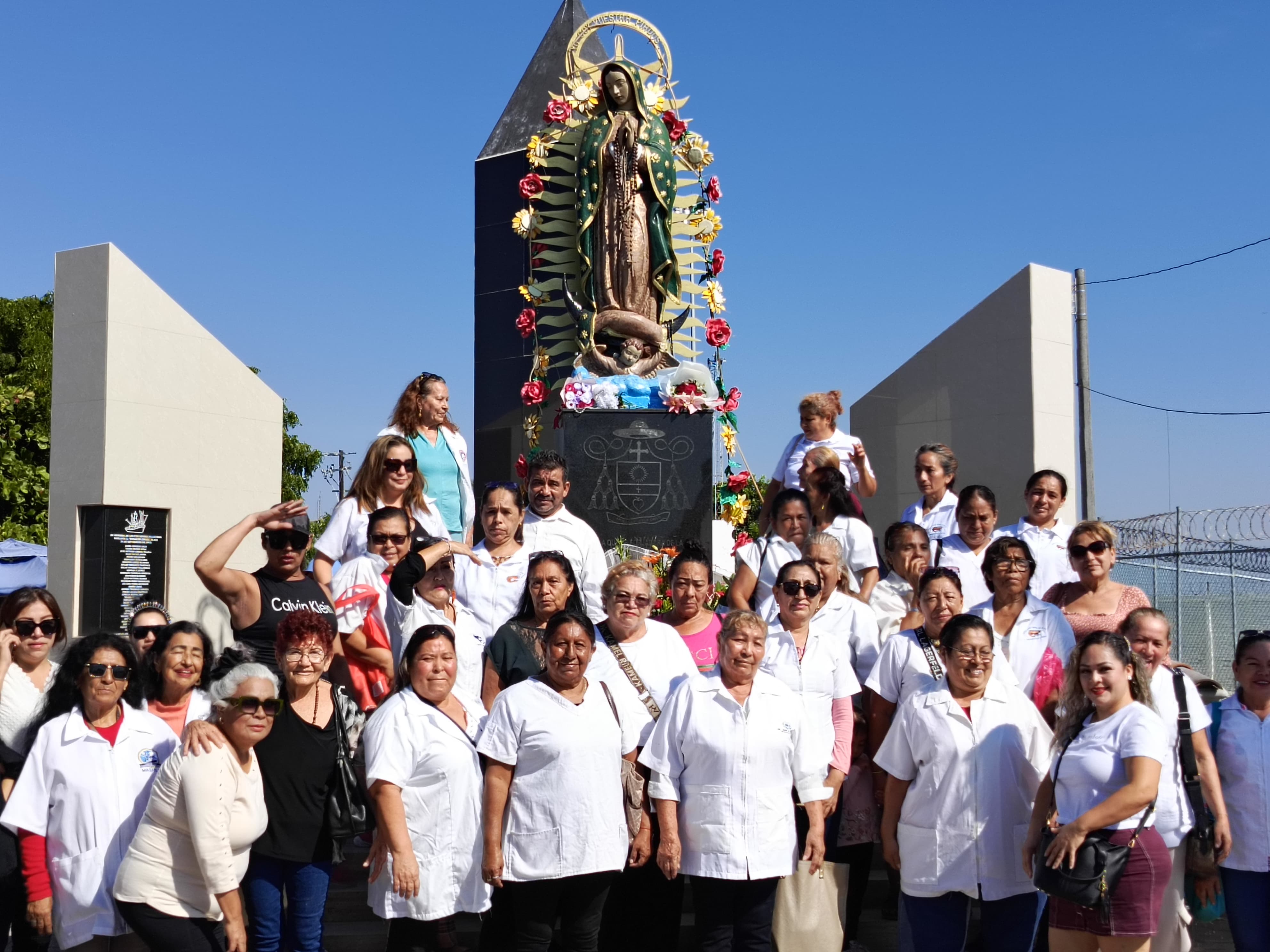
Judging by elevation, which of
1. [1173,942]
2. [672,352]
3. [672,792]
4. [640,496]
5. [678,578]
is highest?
[672,352]

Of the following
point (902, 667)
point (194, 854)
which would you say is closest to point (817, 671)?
point (902, 667)

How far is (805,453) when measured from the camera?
7.69 metres

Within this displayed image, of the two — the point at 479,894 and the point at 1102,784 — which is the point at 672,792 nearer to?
the point at 479,894

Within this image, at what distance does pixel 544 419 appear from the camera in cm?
1189

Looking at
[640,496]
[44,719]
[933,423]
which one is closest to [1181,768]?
[44,719]

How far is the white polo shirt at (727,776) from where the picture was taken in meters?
4.38

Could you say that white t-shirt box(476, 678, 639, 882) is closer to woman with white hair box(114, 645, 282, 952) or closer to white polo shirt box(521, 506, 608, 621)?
woman with white hair box(114, 645, 282, 952)

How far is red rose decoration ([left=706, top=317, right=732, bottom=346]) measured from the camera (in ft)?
38.2

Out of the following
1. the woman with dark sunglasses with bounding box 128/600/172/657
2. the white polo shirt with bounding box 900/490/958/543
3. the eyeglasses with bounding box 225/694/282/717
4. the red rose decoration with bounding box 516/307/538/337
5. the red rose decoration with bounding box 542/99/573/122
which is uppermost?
the red rose decoration with bounding box 542/99/573/122

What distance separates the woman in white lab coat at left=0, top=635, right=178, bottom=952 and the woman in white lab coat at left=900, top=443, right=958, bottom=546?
4.46 m

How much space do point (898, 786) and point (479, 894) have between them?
5.22 ft

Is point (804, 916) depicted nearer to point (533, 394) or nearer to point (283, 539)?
point (283, 539)

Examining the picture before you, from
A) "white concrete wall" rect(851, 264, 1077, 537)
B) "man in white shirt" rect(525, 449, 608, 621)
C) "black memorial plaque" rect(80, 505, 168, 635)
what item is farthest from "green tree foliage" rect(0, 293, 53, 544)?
"man in white shirt" rect(525, 449, 608, 621)

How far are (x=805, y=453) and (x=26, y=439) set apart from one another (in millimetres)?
17145
